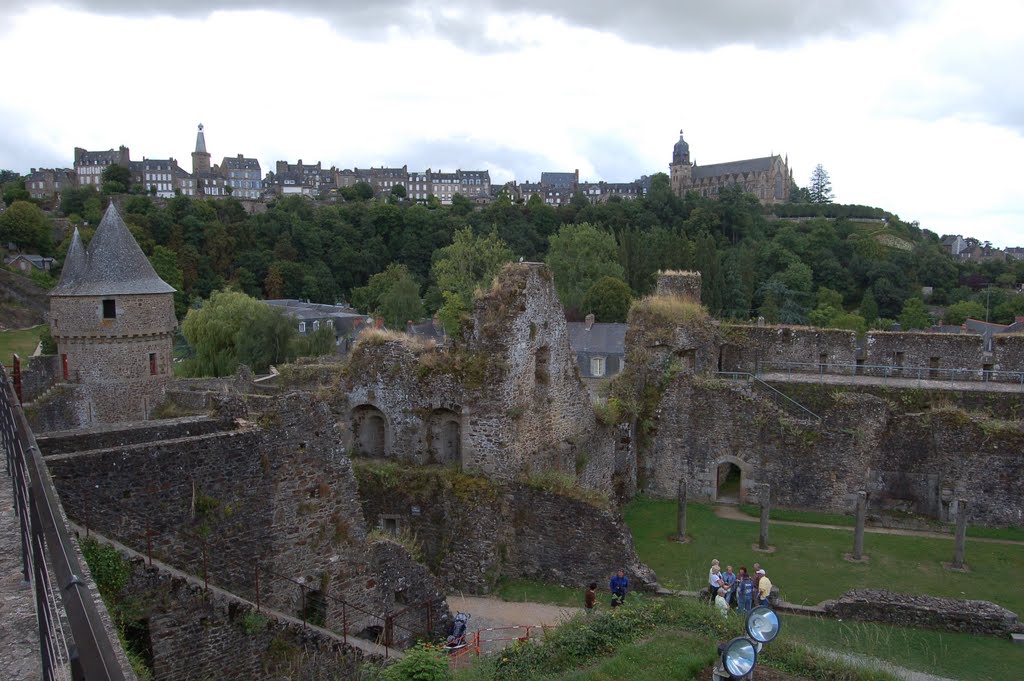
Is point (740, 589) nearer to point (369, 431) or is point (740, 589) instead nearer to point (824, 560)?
point (824, 560)

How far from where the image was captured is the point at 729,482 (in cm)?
2502

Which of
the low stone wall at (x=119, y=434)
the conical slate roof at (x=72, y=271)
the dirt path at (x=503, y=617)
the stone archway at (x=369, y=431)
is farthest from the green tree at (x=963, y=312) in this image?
the low stone wall at (x=119, y=434)

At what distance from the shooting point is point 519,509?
17.5m

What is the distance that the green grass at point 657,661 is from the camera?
400 inches

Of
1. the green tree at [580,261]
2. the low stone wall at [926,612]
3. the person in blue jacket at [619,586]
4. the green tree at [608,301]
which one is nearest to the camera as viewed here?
the low stone wall at [926,612]

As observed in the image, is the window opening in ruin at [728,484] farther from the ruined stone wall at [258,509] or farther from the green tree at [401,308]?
the green tree at [401,308]

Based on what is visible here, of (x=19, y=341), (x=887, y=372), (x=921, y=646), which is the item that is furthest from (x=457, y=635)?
(x=19, y=341)

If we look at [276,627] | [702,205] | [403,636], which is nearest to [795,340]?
[403,636]

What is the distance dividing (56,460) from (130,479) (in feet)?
3.06

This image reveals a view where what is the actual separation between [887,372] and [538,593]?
15.7 meters

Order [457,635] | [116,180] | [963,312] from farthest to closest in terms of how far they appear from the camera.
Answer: [116,180] < [963,312] < [457,635]

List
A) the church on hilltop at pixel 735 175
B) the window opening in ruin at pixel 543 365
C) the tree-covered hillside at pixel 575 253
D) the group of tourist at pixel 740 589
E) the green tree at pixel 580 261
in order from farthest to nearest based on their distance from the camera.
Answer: the church on hilltop at pixel 735 175
the tree-covered hillside at pixel 575 253
the green tree at pixel 580 261
the window opening in ruin at pixel 543 365
the group of tourist at pixel 740 589

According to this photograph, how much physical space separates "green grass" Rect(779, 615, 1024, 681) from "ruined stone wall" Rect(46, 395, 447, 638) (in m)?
6.97

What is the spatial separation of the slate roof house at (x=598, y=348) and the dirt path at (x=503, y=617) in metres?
26.5
